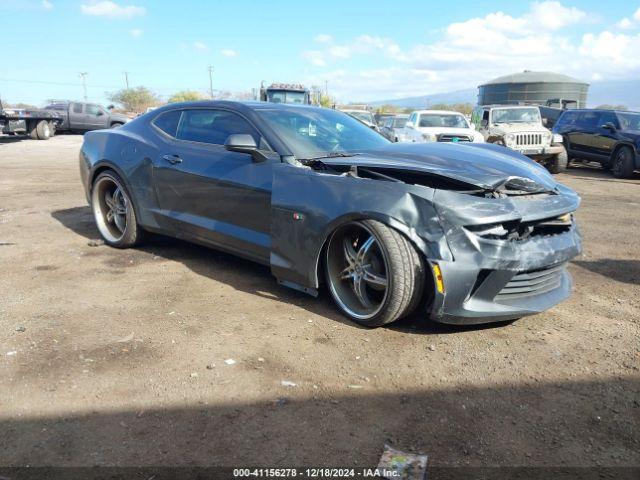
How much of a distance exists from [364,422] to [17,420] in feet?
5.43

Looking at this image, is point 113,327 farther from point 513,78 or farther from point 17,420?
point 513,78

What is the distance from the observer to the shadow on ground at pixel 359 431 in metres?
2.19

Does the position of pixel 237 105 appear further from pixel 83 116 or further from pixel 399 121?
pixel 83 116

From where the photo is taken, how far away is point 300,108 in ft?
15.3

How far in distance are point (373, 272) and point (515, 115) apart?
12257mm

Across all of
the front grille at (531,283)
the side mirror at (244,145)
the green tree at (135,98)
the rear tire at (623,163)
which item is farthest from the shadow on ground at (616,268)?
the green tree at (135,98)

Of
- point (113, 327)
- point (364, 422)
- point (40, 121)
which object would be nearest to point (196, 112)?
point (113, 327)

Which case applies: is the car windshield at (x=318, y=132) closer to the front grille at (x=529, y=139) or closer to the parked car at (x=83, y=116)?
the front grille at (x=529, y=139)

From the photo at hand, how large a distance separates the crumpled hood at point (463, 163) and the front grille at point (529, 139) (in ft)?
30.8

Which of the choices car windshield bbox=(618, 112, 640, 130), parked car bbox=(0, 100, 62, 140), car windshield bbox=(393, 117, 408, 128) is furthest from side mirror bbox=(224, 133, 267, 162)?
parked car bbox=(0, 100, 62, 140)

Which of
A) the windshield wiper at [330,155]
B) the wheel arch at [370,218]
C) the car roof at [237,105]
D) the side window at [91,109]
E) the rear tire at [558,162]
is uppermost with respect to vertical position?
→ the side window at [91,109]

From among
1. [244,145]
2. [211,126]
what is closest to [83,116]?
[211,126]

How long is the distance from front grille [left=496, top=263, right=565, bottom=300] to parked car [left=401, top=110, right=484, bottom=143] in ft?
31.4

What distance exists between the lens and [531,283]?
3229 millimetres
